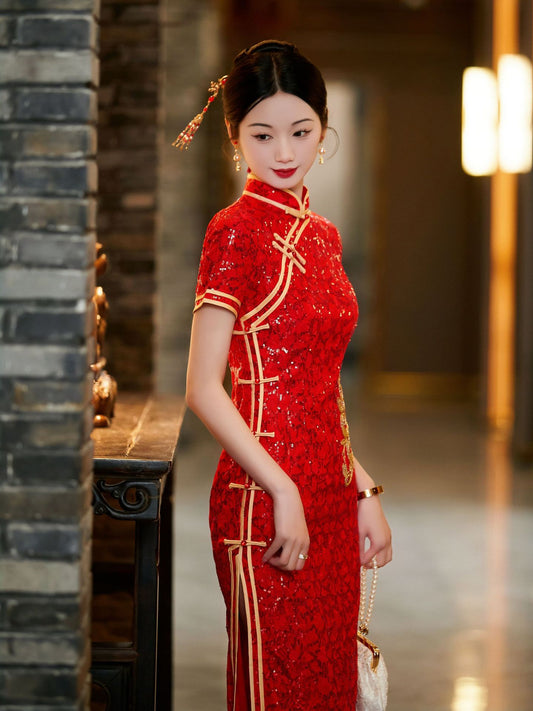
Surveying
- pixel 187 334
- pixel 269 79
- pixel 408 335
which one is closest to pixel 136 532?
pixel 269 79

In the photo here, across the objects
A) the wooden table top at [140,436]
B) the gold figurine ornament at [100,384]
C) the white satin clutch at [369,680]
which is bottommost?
the white satin clutch at [369,680]

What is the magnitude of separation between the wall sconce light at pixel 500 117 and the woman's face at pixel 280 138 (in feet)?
19.4

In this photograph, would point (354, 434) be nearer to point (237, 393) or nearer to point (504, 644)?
point (504, 644)

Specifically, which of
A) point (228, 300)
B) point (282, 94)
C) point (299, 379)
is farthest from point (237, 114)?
point (299, 379)

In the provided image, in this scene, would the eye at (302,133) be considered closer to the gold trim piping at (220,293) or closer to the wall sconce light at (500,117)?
the gold trim piping at (220,293)

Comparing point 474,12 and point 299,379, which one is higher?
point 474,12

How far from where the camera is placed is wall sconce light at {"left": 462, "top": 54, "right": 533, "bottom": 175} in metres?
8.10

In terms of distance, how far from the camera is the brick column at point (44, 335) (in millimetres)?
1695

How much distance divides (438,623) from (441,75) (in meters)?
8.25

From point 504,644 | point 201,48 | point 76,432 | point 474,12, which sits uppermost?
point 474,12

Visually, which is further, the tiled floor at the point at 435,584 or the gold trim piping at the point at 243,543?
the tiled floor at the point at 435,584

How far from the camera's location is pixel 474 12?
11.4 metres

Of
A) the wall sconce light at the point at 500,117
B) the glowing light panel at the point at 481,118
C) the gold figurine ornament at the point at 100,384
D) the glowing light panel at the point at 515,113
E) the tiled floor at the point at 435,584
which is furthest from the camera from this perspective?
the glowing light panel at the point at 481,118

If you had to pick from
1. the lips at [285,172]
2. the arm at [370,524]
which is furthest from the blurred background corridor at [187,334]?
the arm at [370,524]
